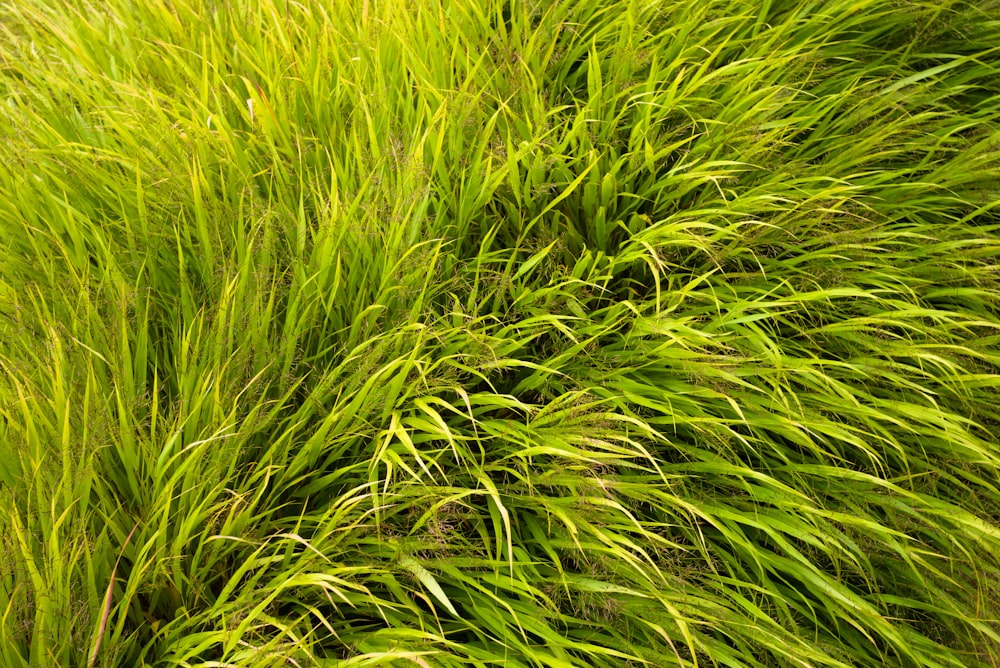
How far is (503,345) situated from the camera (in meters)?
1.43

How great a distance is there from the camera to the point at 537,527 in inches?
50.9

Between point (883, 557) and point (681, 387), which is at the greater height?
point (681, 387)

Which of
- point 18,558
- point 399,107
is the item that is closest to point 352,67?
point 399,107

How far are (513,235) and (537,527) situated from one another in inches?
25.4

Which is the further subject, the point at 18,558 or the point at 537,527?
the point at 537,527

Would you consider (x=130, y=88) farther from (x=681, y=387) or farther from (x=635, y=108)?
(x=681, y=387)

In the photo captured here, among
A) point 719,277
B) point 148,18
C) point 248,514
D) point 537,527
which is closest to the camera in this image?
point 248,514

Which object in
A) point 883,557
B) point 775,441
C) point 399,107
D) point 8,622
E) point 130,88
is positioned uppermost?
point 130,88

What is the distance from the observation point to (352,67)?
1.73 meters

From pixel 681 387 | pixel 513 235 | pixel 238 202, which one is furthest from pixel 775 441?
pixel 238 202

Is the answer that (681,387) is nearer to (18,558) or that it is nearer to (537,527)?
(537,527)

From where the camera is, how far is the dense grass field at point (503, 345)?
1.17 metres

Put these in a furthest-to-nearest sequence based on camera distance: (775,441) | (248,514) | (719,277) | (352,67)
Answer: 1. (352,67)
2. (719,277)
3. (775,441)
4. (248,514)

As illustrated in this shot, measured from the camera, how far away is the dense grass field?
1167 mm
